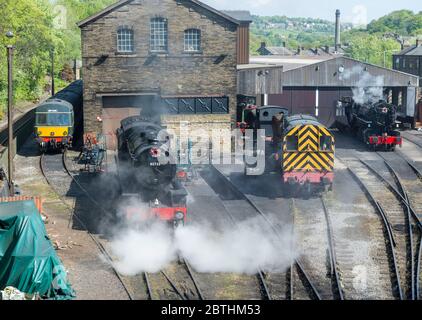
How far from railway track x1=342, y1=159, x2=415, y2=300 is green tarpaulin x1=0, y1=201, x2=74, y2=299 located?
7731 millimetres

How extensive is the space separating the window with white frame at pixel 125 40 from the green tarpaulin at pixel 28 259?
→ 62.0 feet

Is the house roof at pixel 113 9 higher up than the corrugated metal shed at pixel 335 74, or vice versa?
the house roof at pixel 113 9

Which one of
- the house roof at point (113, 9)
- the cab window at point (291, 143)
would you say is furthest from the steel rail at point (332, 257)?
the house roof at point (113, 9)

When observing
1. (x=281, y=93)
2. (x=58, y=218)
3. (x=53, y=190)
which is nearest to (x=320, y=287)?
(x=58, y=218)

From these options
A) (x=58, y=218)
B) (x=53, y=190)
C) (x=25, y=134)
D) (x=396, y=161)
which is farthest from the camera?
(x=25, y=134)

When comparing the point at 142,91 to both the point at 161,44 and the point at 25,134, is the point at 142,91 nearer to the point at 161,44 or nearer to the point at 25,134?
the point at 161,44

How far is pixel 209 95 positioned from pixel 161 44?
3.73 m

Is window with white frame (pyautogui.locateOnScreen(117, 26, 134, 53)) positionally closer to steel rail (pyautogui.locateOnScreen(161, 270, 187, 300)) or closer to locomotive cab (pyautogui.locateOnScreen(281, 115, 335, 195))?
locomotive cab (pyautogui.locateOnScreen(281, 115, 335, 195))

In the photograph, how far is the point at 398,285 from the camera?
1479cm

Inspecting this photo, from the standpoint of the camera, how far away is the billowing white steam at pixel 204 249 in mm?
16547

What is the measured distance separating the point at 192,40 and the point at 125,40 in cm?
355

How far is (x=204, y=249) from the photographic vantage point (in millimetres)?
17922

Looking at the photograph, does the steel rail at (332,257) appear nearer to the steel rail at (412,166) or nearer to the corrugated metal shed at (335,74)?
the steel rail at (412,166)

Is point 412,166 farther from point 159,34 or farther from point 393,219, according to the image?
point 159,34
